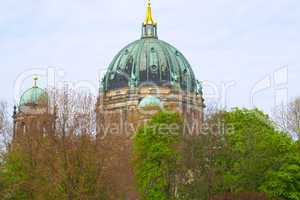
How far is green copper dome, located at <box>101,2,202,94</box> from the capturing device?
241 feet

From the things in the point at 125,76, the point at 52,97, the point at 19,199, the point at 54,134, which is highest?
the point at 125,76

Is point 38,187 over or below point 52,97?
below

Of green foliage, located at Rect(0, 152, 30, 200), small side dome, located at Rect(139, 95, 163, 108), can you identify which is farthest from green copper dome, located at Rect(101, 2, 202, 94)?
green foliage, located at Rect(0, 152, 30, 200)

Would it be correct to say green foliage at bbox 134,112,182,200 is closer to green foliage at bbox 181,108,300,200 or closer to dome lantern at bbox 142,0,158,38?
green foliage at bbox 181,108,300,200

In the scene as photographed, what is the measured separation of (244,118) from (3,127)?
45.5 ft

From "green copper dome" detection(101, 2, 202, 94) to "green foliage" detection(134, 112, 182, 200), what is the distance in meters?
30.9

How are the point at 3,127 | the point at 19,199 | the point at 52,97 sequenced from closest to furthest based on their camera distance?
the point at 19,199, the point at 52,97, the point at 3,127

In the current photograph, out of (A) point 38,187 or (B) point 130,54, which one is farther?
(B) point 130,54

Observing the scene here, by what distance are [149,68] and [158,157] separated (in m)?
36.2

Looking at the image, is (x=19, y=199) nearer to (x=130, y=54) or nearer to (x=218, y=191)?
(x=218, y=191)

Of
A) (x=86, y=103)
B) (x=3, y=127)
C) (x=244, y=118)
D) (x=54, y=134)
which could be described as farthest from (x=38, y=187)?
(x=244, y=118)

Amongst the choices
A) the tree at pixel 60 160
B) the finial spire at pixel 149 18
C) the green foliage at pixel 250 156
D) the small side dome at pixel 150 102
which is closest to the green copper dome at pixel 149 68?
the finial spire at pixel 149 18

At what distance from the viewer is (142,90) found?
72.0 m

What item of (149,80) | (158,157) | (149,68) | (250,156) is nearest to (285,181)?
(250,156)
